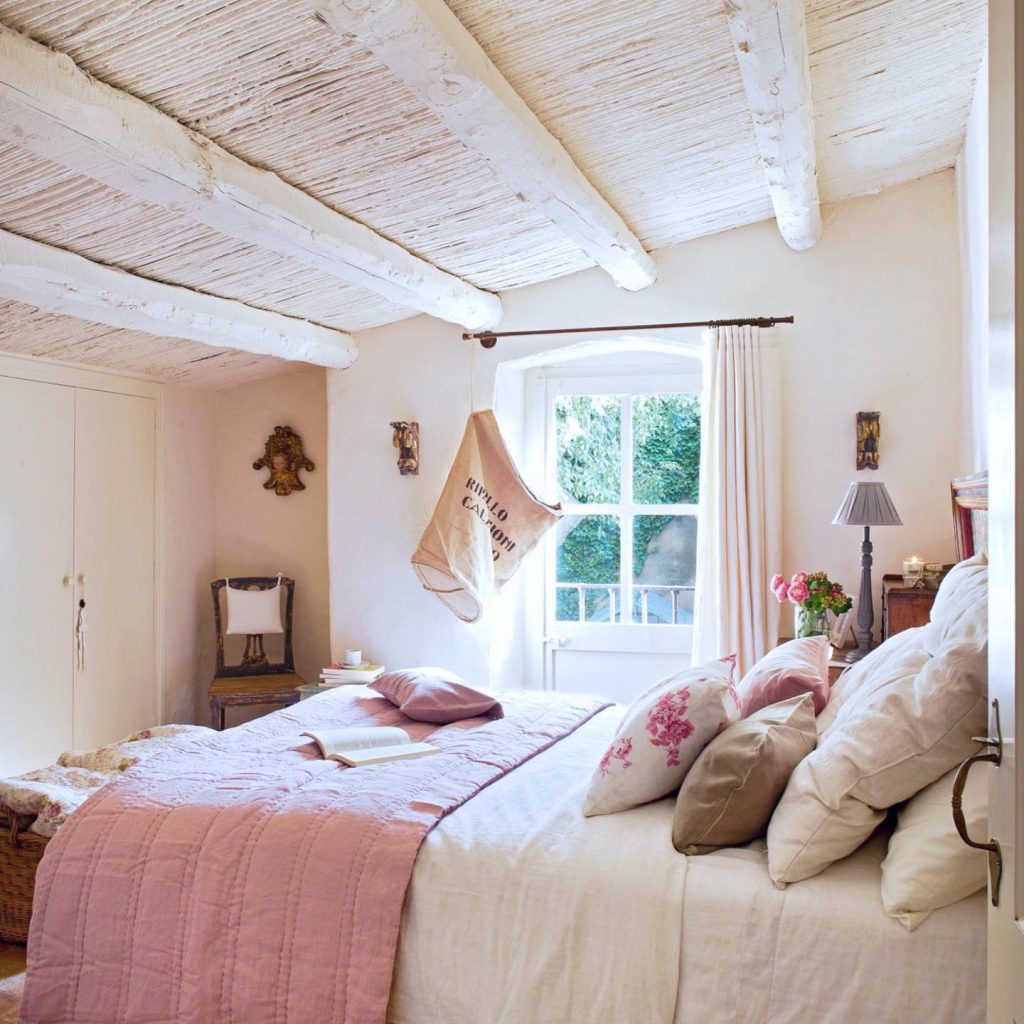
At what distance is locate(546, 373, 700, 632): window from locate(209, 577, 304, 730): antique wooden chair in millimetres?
1313

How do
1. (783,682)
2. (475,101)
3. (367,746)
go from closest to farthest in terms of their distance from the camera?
(475,101) → (783,682) → (367,746)

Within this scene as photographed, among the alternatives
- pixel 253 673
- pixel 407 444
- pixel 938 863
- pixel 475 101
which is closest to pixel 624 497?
pixel 407 444

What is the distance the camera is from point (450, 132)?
2.98m

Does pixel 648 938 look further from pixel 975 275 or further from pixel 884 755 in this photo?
pixel 975 275

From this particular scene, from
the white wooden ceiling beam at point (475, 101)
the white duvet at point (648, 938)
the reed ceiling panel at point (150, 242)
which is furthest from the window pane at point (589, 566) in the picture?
the white duvet at point (648, 938)

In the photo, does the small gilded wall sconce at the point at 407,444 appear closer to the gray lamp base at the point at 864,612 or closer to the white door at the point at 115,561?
the white door at the point at 115,561

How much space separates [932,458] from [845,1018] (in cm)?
286

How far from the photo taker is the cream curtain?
428cm

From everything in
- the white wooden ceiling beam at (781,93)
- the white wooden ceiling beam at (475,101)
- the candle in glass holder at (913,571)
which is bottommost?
the candle in glass holder at (913,571)

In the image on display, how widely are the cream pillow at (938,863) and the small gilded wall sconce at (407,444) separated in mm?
3343

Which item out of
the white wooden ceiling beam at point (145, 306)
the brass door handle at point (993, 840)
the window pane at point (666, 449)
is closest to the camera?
the brass door handle at point (993, 840)

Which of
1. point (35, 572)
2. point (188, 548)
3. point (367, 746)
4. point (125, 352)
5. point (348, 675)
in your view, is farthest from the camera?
point (188, 548)

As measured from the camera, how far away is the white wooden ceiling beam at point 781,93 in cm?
231

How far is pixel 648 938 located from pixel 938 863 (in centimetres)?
53
